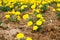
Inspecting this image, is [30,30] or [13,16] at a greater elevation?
[13,16]

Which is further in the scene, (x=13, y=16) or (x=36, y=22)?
(x=13, y=16)

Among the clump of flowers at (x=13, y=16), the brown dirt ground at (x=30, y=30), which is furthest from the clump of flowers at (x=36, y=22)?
the clump of flowers at (x=13, y=16)

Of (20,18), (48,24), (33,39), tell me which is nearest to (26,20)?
(20,18)

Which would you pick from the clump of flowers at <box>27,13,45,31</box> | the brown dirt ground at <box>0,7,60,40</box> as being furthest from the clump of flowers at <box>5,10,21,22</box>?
the clump of flowers at <box>27,13,45,31</box>

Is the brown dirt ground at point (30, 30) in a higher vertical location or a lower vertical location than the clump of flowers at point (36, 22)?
lower

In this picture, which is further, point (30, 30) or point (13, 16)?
point (13, 16)

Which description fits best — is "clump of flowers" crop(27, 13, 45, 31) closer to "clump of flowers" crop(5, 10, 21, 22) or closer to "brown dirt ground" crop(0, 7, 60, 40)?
"brown dirt ground" crop(0, 7, 60, 40)

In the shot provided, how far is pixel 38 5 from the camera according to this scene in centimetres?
588

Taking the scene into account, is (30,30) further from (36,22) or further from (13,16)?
(13,16)

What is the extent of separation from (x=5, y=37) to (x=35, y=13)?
1216 millimetres

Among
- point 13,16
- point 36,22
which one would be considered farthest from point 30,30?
point 13,16

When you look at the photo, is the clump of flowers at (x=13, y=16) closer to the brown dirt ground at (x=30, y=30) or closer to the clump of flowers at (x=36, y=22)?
the brown dirt ground at (x=30, y=30)

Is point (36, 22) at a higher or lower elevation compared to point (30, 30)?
higher

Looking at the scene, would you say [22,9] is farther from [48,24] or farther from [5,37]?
[5,37]
